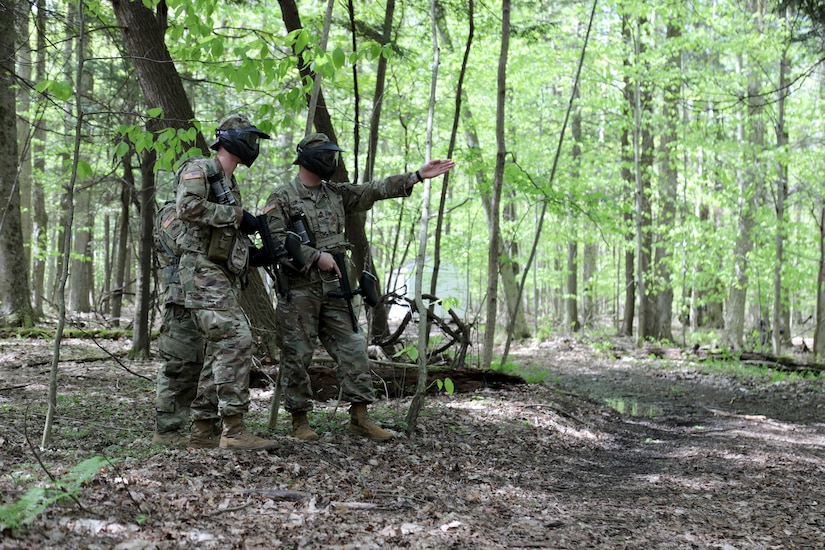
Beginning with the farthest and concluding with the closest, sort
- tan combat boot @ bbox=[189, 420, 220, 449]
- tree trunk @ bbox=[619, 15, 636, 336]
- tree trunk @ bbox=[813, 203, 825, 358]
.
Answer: tree trunk @ bbox=[619, 15, 636, 336] < tree trunk @ bbox=[813, 203, 825, 358] < tan combat boot @ bbox=[189, 420, 220, 449]

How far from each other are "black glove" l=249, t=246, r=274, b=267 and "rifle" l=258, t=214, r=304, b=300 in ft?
0.03

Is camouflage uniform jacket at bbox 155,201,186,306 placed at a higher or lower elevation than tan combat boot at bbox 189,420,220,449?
higher

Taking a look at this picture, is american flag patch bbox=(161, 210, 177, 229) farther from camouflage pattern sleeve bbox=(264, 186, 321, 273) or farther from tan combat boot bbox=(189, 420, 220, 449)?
tan combat boot bbox=(189, 420, 220, 449)

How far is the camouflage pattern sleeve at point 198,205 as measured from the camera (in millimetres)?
4402

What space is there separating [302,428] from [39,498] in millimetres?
2580

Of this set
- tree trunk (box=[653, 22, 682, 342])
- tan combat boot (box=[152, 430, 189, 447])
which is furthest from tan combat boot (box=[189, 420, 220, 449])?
tree trunk (box=[653, 22, 682, 342])

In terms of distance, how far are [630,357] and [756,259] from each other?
4435 millimetres

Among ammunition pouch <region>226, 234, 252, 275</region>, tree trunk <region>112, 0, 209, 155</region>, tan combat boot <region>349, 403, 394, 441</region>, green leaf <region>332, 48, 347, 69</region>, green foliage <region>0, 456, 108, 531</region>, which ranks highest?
tree trunk <region>112, 0, 209, 155</region>

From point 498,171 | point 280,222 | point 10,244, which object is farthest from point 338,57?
point 10,244

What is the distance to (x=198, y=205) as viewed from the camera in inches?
173

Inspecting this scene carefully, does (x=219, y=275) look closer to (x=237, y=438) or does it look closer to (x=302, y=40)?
A: (x=237, y=438)

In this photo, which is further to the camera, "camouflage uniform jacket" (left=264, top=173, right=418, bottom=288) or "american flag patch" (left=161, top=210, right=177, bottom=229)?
"camouflage uniform jacket" (left=264, top=173, right=418, bottom=288)

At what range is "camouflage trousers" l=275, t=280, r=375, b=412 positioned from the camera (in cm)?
522

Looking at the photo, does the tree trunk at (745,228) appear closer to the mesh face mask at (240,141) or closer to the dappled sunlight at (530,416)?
the dappled sunlight at (530,416)
